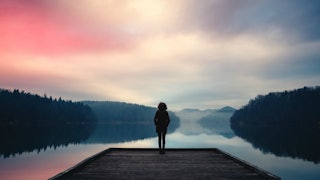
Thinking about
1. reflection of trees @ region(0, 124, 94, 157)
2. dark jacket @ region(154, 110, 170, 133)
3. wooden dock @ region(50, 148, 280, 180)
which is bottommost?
reflection of trees @ region(0, 124, 94, 157)

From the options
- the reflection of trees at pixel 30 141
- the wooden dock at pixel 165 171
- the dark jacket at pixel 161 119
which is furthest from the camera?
the reflection of trees at pixel 30 141

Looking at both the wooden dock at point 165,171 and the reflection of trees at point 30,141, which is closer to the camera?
the wooden dock at point 165,171

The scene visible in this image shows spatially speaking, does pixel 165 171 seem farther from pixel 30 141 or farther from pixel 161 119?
pixel 30 141

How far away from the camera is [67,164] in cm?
4634

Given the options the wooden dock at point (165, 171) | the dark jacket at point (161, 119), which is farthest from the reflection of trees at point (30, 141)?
the wooden dock at point (165, 171)

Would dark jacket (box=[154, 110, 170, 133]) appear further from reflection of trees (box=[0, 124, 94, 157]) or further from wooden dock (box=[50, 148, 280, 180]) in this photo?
reflection of trees (box=[0, 124, 94, 157])

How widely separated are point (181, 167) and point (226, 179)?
3211 millimetres

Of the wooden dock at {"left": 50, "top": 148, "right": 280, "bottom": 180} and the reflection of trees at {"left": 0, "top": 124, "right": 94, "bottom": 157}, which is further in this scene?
the reflection of trees at {"left": 0, "top": 124, "right": 94, "bottom": 157}

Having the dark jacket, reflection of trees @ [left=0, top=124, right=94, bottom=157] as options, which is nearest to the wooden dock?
the dark jacket

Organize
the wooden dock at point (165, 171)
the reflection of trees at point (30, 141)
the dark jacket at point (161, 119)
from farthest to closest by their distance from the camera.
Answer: the reflection of trees at point (30, 141)
the dark jacket at point (161, 119)
the wooden dock at point (165, 171)

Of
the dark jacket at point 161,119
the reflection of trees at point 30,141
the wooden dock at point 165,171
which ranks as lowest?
the reflection of trees at point 30,141

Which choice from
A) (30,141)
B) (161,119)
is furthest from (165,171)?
(30,141)

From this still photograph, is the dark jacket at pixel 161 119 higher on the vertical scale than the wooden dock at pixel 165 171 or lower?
higher

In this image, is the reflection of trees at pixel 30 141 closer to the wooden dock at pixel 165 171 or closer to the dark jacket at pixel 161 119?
the dark jacket at pixel 161 119
